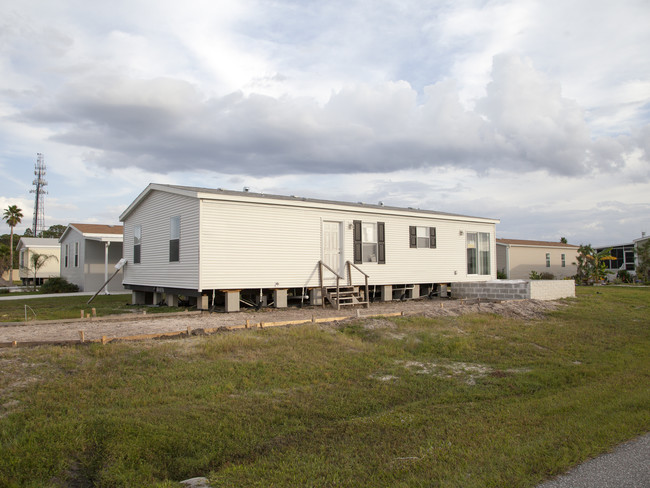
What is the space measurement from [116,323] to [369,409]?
7.57 meters

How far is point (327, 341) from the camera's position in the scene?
10141 mm

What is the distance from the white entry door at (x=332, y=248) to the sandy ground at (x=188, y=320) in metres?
1.46

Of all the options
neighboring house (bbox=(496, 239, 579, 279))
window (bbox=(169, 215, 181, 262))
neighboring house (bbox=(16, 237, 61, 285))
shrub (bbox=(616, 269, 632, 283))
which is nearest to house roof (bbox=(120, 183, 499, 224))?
window (bbox=(169, 215, 181, 262))

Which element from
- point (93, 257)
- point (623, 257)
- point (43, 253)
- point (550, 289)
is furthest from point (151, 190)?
point (623, 257)

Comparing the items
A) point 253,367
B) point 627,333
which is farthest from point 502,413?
point 627,333

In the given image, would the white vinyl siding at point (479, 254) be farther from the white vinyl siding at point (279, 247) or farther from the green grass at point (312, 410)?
the green grass at point (312, 410)

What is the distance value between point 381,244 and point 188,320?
8.00 m

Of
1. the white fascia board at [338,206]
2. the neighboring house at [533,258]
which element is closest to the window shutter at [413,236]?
the white fascia board at [338,206]

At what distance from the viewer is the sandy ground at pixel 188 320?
1006 centimetres

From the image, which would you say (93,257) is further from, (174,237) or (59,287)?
(174,237)

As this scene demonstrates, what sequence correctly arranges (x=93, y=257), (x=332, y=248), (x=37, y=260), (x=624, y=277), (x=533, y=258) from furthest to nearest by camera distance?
(x=533, y=258) < (x=624, y=277) < (x=37, y=260) < (x=93, y=257) < (x=332, y=248)

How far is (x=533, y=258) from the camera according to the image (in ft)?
124

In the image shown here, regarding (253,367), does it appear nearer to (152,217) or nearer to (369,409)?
(369,409)

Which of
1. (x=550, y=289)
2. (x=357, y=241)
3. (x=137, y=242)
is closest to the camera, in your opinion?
(x=357, y=241)
